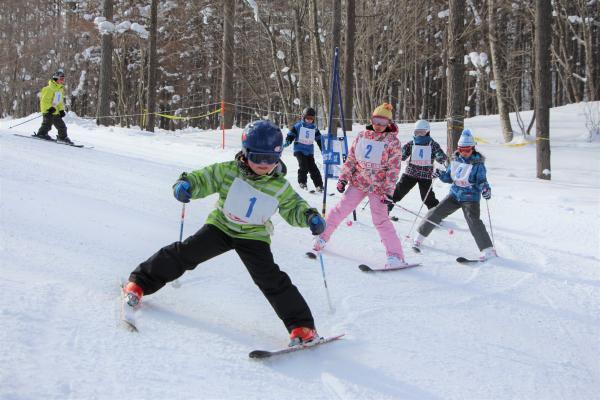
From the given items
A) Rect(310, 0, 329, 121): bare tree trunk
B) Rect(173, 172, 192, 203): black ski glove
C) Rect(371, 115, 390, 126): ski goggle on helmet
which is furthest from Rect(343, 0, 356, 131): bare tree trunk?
Rect(173, 172, 192, 203): black ski glove

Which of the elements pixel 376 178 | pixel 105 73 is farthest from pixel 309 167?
pixel 105 73

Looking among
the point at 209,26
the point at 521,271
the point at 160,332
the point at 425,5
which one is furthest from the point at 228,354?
A: the point at 209,26

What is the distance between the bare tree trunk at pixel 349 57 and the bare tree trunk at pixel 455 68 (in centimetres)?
642

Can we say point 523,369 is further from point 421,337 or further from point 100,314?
point 100,314

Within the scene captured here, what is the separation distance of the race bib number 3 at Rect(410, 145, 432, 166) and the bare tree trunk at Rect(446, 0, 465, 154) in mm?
4942

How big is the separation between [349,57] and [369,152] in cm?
1402

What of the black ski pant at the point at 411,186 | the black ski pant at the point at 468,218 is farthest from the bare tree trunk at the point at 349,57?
the black ski pant at the point at 468,218

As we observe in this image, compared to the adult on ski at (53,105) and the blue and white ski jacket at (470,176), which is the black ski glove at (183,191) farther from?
the adult on ski at (53,105)

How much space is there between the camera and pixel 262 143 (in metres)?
3.16

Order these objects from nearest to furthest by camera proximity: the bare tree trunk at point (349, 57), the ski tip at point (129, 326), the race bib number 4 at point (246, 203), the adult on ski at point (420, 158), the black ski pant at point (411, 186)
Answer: the ski tip at point (129, 326), the race bib number 4 at point (246, 203), the adult on ski at point (420, 158), the black ski pant at point (411, 186), the bare tree trunk at point (349, 57)

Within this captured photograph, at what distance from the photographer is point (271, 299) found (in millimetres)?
3268

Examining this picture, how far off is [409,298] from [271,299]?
1625mm

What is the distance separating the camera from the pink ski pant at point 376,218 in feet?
17.4

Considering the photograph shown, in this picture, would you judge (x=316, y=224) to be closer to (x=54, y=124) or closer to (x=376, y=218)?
(x=376, y=218)
